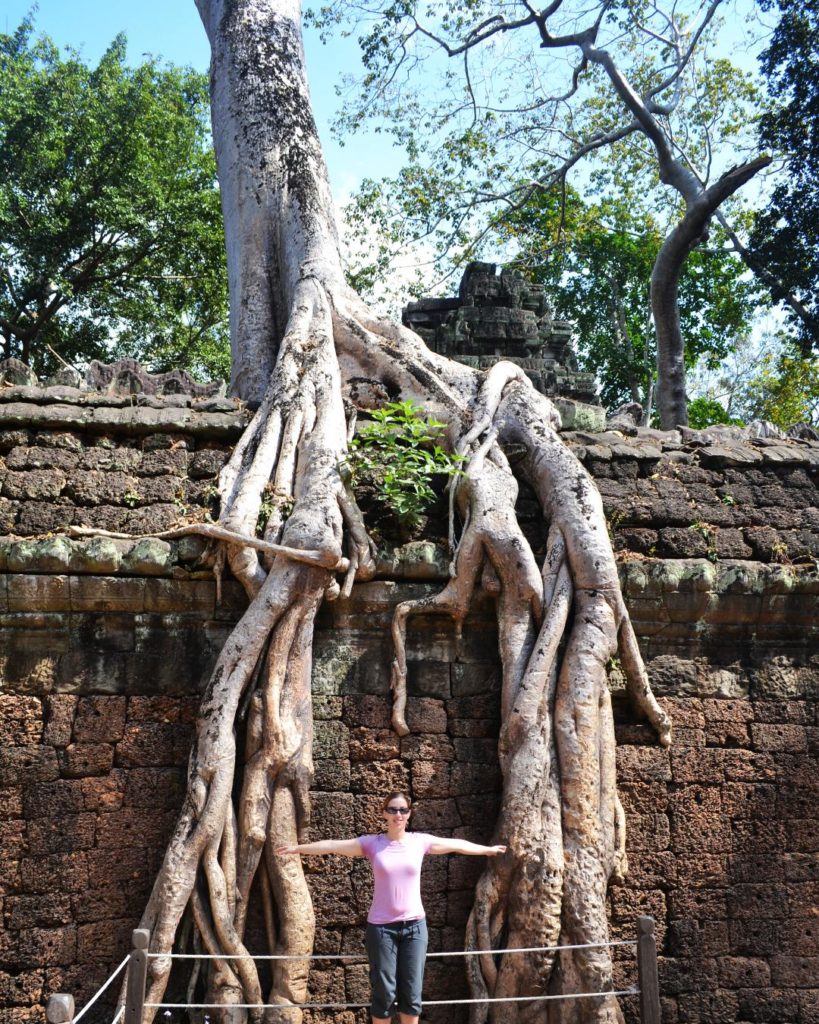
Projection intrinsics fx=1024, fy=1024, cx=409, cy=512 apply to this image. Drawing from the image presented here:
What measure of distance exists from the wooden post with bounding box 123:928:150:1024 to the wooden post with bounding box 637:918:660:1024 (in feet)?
5.28

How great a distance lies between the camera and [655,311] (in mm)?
10648

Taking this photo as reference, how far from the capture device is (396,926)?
3.39 meters

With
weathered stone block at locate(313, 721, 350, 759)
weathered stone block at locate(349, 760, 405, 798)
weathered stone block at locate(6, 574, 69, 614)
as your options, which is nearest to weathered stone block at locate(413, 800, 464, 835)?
weathered stone block at locate(349, 760, 405, 798)

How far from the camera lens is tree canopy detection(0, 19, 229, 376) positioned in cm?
1302

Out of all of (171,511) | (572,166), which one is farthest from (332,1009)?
(572,166)

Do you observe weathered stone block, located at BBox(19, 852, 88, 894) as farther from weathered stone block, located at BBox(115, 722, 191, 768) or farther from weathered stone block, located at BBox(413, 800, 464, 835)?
weathered stone block, located at BBox(413, 800, 464, 835)

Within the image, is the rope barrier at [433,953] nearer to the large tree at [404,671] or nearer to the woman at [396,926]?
the large tree at [404,671]

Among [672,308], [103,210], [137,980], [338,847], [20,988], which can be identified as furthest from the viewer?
[103,210]

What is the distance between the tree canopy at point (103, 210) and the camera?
42.7ft

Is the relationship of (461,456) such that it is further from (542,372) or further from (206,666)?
(542,372)

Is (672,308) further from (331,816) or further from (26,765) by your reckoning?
(26,765)

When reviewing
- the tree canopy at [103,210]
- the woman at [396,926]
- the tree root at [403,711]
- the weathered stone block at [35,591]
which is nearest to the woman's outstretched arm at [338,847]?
the woman at [396,926]

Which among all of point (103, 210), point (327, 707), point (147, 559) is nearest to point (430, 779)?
point (327, 707)

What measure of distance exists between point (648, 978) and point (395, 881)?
914 millimetres
